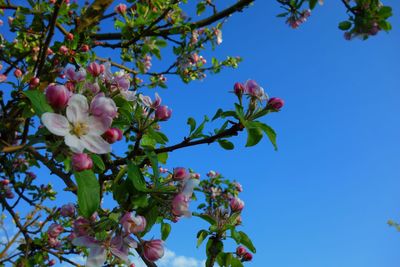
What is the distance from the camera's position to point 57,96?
955mm

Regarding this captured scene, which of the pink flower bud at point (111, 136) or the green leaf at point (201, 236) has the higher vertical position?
the pink flower bud at point (111, 136)

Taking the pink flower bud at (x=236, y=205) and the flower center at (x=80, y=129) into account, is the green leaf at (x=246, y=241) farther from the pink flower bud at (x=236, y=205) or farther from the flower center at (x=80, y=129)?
the flower center at (x=80, y=129)

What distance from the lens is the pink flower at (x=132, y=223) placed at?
1.05 m

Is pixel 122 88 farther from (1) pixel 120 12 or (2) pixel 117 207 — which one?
(1) pixel 120 12

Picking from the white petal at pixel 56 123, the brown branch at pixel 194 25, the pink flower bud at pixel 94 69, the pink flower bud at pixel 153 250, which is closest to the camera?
the white petal at pixel 56 123

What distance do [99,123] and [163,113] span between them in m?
0.36

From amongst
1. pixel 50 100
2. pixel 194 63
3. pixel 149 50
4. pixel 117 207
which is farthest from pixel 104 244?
pixel 194 63

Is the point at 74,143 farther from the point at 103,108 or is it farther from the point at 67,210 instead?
the point at 67,210

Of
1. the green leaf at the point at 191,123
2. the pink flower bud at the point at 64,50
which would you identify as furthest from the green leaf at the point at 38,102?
the pink flower bud at the point at 64,50

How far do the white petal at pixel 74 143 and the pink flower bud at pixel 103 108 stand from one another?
119mm

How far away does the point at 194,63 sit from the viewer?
156 inches

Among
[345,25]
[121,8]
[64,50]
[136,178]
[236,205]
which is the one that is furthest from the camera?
[121,8]

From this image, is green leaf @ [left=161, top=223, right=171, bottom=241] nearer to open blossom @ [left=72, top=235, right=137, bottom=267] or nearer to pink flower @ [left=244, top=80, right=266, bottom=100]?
open blossom @ [left=72, top=235, right=137, bottom=267]

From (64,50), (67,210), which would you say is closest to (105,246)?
(67,210)
